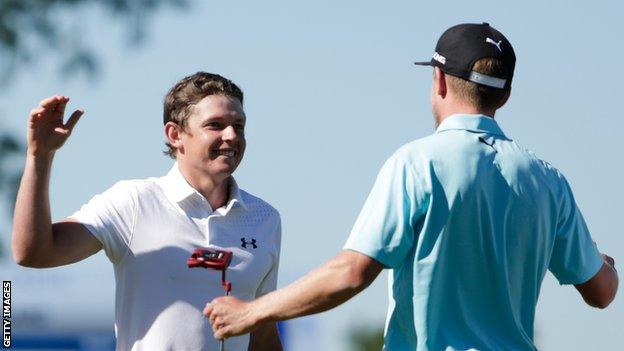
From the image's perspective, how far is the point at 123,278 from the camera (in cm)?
618

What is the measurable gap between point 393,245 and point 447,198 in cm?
23

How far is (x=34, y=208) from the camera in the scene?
19.2 ft

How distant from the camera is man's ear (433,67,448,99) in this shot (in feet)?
17.6

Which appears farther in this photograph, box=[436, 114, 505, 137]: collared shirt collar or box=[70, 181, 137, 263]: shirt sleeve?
box=[70, 181, 137, 263]: shirt sleeve

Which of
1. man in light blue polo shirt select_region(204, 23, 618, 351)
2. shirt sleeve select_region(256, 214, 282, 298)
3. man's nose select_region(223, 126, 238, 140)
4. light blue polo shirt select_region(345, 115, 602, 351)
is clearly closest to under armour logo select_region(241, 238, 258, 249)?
shirt sleeve select_region(256, 214, 282, 298)

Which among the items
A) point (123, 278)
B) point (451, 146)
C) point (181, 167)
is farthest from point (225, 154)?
point (451, 146)

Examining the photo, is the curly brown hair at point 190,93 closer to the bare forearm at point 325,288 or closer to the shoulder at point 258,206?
the shoulder at point 258,206

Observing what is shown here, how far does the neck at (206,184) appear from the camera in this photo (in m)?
6.43

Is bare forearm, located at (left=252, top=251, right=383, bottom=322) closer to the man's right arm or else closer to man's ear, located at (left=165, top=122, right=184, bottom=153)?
the man's right arm

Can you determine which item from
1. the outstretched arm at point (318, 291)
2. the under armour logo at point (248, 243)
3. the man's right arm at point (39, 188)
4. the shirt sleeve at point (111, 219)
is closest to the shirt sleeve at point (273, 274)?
the under armour logo at point (248, 243)

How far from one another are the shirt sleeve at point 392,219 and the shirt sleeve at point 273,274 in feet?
4.64

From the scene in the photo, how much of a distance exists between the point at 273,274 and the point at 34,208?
1121 millimetres

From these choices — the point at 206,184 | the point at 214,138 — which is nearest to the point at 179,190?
the point at 206,184

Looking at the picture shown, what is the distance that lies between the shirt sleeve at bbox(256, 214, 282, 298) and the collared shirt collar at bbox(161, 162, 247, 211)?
196mm
